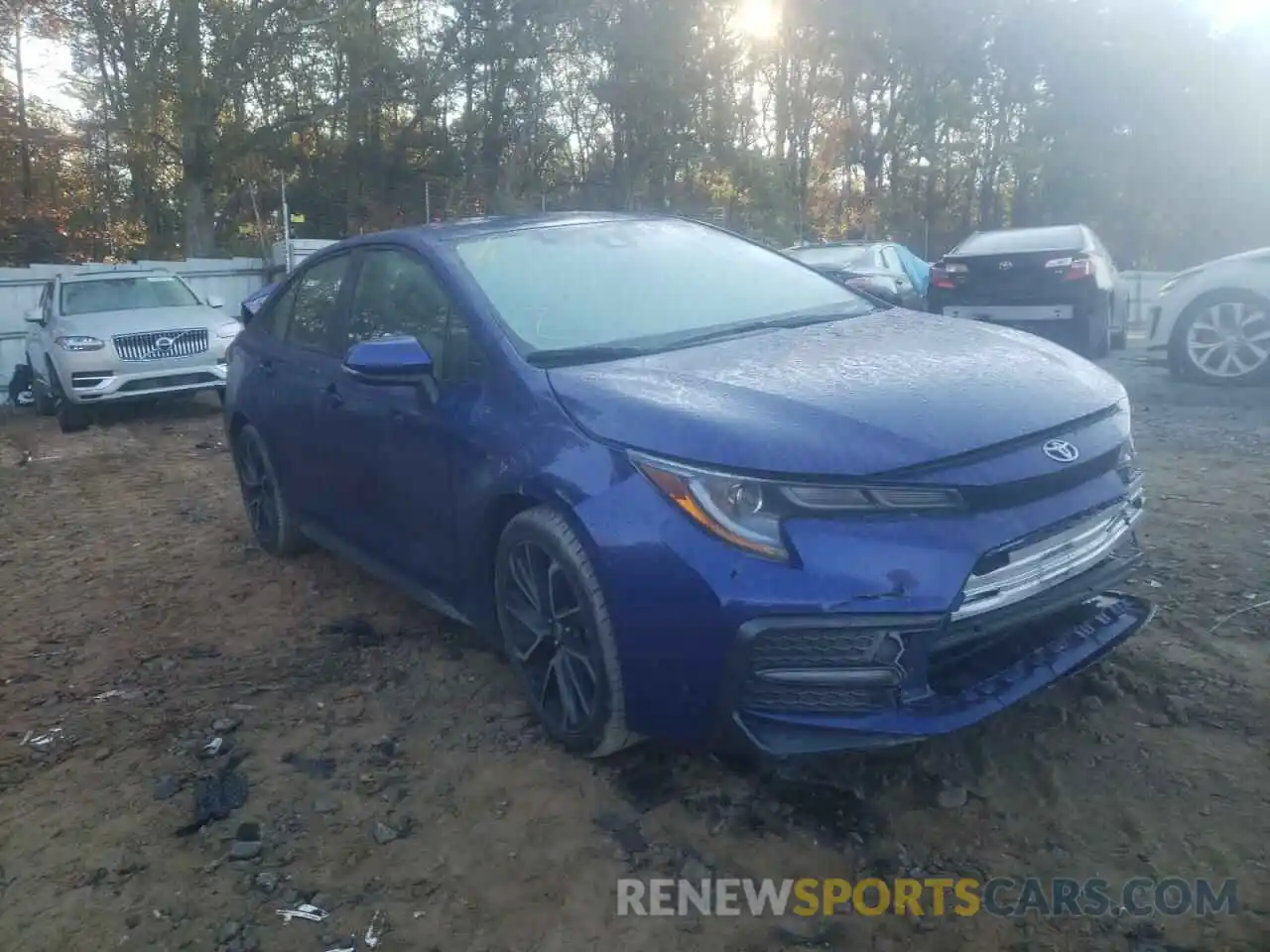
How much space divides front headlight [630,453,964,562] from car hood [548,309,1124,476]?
0.04m

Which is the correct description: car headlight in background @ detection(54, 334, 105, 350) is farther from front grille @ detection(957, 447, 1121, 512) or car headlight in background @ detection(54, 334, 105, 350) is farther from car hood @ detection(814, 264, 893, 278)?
front grille @ detection(957, 447, 1121, 512)

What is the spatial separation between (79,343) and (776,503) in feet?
32.4

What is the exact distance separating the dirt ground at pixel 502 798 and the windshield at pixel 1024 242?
6234 millimetres

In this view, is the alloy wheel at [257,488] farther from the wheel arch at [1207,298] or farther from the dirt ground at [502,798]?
the wheel arch at [1207,298]

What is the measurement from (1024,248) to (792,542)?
8672 mm

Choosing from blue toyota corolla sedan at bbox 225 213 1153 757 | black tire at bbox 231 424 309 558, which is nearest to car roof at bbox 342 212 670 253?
blue toyota corolla sedan at bbox 225 213 1153 757

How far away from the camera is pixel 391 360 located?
360 centimetres

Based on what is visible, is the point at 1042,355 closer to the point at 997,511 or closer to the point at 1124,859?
the point at 997,511

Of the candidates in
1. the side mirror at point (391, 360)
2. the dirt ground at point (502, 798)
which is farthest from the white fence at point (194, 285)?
the side mirror at point (391, 360)

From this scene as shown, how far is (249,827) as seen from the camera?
3131 mm

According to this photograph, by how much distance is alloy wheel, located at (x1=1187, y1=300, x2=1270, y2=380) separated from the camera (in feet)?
28.3

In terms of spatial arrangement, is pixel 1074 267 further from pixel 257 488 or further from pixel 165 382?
pixel 165 382

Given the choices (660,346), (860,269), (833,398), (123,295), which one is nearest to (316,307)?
(660,346)

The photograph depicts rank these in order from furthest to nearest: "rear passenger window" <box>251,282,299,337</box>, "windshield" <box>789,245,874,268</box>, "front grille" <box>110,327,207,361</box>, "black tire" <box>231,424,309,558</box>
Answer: "windshield" <box>789,245,874,268</box>
"front grille" <box>110,327,207,361</box>
"black tire" <box>231,424,309,558</box>
"rear passenger window" <box>251,282,299,337</box>
